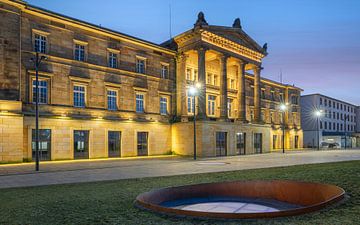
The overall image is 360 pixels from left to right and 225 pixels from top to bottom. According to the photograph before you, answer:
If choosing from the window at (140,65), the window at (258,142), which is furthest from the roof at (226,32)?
the window at (258,142)

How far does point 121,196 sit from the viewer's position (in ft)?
31.9

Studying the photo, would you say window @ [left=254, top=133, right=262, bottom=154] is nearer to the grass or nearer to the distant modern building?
the grass

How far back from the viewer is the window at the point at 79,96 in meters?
30.5

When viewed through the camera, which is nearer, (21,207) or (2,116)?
(21,207)

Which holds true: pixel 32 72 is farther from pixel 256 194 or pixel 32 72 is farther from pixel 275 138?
pixel 275 138

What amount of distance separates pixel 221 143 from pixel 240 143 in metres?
4.47

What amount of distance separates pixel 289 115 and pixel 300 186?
199ft

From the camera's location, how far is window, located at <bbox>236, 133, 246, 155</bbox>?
4062 centimetres

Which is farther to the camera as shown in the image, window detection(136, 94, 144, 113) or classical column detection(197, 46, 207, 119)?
classical column detection(197, 46, 207, 119)

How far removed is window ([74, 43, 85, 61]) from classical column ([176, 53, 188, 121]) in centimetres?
1376

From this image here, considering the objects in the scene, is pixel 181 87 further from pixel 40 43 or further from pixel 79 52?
pixel 40 43

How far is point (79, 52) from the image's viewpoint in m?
31.2

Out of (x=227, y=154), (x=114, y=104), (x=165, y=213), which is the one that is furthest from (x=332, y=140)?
(x=165, y=213)

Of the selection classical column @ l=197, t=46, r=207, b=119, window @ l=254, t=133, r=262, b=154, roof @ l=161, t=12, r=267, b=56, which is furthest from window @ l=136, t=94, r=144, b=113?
window @ l=254, t=133, r=262, b=154
